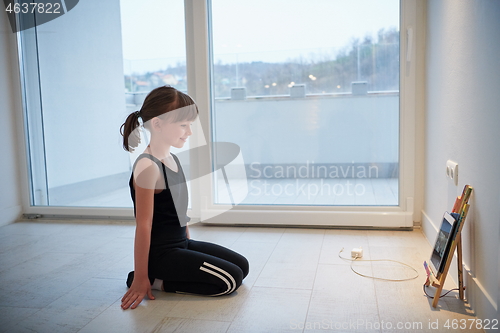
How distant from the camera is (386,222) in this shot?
2.61 m

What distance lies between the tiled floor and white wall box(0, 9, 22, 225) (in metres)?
0.68

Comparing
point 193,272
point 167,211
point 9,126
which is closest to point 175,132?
point 167,211

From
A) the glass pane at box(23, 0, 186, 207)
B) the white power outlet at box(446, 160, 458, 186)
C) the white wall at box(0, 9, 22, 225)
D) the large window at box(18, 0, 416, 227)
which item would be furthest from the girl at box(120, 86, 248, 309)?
the white wall at box(0, 9, 22, 225)

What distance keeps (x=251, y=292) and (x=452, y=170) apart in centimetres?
98

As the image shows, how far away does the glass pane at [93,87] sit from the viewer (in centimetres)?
295

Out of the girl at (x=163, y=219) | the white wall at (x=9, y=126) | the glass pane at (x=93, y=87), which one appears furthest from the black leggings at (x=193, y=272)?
the white wall at (x=9, y=126)

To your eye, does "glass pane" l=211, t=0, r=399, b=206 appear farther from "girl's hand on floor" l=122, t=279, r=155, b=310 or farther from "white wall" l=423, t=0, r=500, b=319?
"girl's hand on floor" l=122, t=279, r=155, b=310

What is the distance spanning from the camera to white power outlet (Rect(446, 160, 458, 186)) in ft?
5.70

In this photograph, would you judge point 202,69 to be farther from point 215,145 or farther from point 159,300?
point 159,300

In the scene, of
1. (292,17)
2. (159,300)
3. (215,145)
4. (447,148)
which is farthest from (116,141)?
(447,148)

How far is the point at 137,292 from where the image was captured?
158 cm

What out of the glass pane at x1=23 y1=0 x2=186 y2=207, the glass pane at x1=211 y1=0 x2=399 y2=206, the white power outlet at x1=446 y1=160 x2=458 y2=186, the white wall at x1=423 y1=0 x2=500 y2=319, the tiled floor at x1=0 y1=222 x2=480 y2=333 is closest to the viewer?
the white wall at x1=423 y1=0 x2=500 y2=319

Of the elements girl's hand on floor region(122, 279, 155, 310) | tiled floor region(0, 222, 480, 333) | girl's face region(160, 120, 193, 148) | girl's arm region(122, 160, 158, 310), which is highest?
girl's face region(160, 120, 193, 148)

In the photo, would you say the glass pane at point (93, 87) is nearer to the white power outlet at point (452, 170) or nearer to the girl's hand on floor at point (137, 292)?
the girl's hand on floor at point (137, 292)
